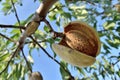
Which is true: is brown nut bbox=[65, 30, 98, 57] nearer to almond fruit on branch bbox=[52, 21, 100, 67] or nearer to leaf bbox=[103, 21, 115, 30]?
almond fruit on branch bbox=[52, 21, 100, 67]

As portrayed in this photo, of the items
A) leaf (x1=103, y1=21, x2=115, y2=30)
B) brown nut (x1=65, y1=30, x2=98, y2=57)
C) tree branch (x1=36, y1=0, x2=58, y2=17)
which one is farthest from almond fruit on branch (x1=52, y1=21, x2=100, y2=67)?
leaf (x1=103, y1=21, x2=115, y2=30)

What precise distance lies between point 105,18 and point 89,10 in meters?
0.22

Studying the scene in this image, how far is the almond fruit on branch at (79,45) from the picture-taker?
195 centimetres

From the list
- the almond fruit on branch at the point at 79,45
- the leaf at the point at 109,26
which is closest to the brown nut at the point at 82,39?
the almond fruit on branch at the point at 79,45

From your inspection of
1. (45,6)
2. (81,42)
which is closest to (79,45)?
(81,42)

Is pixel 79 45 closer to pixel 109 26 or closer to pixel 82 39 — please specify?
pixel 82 39

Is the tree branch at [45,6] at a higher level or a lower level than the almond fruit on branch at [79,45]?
higher

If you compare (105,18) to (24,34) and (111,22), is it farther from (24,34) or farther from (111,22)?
(24,34)

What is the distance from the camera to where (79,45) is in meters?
2.02

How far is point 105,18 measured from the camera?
302cm

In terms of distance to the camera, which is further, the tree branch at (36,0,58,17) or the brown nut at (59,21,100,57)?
the brown nut at (59,21,100,57)

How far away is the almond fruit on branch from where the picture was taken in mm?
1946

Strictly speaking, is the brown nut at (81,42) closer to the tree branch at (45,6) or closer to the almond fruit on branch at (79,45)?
the almond fruit on branch at (79,45)

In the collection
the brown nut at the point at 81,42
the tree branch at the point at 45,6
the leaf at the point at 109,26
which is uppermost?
the tree branch at the point at 45,6
